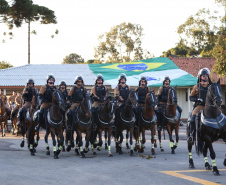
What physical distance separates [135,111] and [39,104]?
366 cm

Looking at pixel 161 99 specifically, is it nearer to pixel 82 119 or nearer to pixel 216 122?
pixel 82 119

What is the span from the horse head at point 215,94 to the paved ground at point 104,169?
71.0 inches

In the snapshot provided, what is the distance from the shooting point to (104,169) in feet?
40.1

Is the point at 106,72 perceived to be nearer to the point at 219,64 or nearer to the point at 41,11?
the point at 41,11

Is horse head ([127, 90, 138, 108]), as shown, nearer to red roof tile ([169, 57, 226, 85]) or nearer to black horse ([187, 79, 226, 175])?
black horse ([187, 79, 226, 175])

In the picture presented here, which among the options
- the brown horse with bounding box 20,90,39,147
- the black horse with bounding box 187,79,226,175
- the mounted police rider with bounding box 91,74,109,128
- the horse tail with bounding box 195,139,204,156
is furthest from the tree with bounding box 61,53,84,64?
the black horse with bounding box 187,79,226,175

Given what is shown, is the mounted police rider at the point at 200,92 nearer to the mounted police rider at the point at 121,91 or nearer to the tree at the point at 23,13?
the mounted police rider at the point at 121,91

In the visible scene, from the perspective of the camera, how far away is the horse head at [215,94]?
1099 cm

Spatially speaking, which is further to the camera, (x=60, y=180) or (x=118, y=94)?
(x=118, y=94)

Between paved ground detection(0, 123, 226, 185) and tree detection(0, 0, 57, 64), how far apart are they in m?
21.2

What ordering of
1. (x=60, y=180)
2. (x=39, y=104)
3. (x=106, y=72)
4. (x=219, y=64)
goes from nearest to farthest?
(x=60, y=180) < (x=39, y=104) < (x=219, y=64) < (x=106, y=72)

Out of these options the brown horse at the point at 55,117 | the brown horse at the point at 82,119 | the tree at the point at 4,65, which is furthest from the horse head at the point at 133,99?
the tree at the point at 4,65

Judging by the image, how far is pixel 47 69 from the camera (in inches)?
1880

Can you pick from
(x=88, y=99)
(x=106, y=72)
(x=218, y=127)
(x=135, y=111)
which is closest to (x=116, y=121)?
(x=135, y=111)
